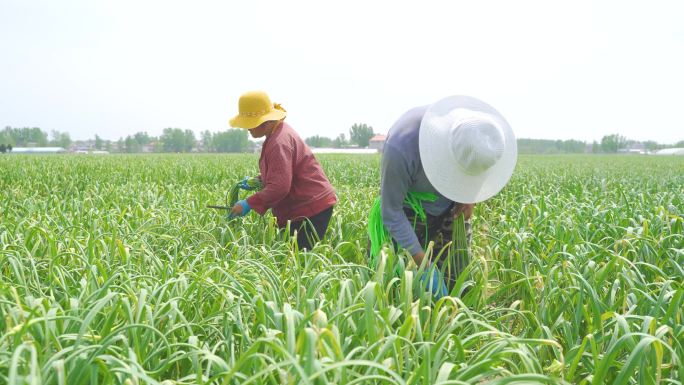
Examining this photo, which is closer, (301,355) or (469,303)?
(301,355)

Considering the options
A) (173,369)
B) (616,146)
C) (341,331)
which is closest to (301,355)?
(341,331)

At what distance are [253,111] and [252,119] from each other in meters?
0.07

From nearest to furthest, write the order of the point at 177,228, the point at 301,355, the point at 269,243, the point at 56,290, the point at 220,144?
the point at 301,355, the point at 56,290, the point at 177,228, the point at 269,243, the point at 220,144

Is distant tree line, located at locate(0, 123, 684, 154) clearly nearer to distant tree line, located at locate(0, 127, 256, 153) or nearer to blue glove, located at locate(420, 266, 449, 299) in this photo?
distant tree line, located at locate(0, 127, 256, 153)

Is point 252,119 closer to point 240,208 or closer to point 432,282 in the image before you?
point 240,208

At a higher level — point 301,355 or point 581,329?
point 301,355

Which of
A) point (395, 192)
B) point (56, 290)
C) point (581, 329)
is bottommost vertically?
point (581, 329)

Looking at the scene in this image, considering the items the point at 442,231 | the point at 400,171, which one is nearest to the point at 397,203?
the point at 400,171

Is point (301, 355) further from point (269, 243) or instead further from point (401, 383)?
point (269, 243)

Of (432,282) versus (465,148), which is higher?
(465,148)

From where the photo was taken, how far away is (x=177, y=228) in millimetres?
3582

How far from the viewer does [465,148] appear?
2.31m

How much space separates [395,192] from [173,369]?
1424 millimetres

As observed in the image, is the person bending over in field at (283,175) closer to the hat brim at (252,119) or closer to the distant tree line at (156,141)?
the hat brim at (252,119)
